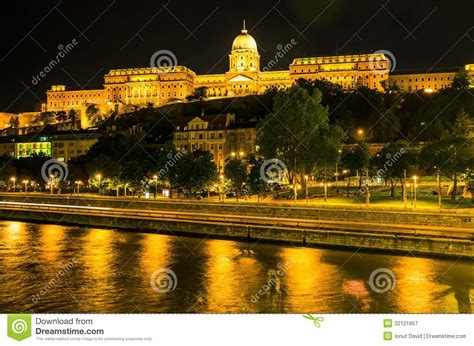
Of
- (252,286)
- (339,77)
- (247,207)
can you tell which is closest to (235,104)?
(339,77)

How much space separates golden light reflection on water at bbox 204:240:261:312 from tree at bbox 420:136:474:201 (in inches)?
528

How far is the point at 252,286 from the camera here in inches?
731

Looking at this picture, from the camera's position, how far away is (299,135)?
40.5 metres

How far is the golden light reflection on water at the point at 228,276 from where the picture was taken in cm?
1634

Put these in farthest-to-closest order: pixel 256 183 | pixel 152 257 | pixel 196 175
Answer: pixel 196 175, pixel 256 183, pixel 152 257

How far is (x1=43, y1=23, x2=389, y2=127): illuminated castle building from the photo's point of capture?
113250 mm

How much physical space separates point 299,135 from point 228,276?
22.0m

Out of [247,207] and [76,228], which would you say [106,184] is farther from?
[247,207]

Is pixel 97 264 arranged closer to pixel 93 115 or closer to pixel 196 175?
pixel 196 175

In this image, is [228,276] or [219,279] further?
[228,276]

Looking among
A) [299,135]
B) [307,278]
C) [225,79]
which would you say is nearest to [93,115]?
[225,79]

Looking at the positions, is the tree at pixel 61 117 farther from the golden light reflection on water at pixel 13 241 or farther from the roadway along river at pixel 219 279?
the roadway along river at pixel 219 279

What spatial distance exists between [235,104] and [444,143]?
6229 centimetres

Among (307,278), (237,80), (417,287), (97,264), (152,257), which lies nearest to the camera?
(417,287)
